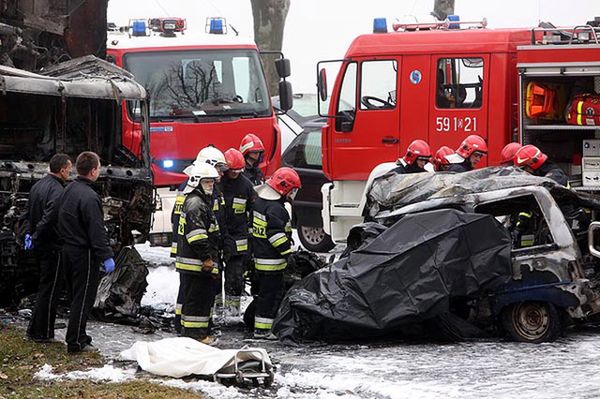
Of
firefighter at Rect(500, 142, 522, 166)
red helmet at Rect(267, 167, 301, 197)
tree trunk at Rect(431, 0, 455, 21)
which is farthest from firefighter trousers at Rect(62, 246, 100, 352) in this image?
tree trunk at Rect(431, 0, 455, 21)

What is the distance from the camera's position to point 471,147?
12391mm

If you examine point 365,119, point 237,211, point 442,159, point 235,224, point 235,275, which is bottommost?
point 235,275

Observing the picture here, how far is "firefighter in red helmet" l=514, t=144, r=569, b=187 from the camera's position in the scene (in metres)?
11.4

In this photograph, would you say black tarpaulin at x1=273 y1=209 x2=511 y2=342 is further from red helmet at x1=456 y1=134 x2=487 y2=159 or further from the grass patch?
red helmet at x1=456 y1=134 x2=487 y2=159

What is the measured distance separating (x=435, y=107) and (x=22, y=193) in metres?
5.08

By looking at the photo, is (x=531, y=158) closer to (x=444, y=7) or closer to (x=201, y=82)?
(x=201, y=82)

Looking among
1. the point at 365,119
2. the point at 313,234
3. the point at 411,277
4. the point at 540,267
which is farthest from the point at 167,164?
the point at 540,267

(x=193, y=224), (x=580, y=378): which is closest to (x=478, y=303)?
(x=580, y=378)

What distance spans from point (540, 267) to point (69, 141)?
512 centimetres

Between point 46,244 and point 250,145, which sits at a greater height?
point 250,145

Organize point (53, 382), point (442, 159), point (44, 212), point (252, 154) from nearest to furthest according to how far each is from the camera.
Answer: point (53, 382), point (44, 212), point (252, 154), point (442, 159)

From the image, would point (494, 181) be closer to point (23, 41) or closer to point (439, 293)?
point (439, 293)

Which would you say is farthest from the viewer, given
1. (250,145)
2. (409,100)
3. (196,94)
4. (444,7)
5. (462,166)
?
(444,7)

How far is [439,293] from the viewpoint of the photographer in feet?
30.9
